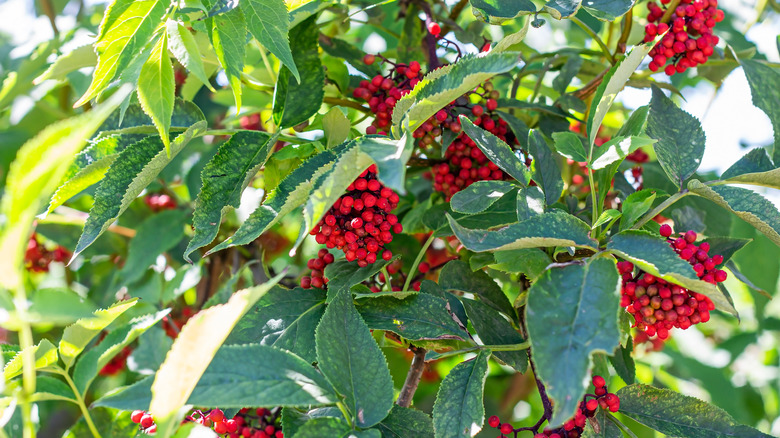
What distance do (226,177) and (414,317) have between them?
37 centimetres

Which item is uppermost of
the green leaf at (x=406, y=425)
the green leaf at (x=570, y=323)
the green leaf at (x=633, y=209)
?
the green leaf at (x=570, y=323)

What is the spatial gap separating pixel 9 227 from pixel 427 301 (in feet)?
2.19

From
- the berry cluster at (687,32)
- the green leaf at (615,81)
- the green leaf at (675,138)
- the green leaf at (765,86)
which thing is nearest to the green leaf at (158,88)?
the green leaf at (615,81)

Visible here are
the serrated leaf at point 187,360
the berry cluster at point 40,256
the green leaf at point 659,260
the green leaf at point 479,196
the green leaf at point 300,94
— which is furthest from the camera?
the berry cluster at point 40,256

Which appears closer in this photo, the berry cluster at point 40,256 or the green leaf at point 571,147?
the green leaf at point 571,147

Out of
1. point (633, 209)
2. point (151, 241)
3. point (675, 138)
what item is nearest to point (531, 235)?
point (633, 209)

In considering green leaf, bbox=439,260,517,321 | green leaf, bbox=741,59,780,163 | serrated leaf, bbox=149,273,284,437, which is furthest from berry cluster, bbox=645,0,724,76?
serrated leaf, bbox=149,273,284,437

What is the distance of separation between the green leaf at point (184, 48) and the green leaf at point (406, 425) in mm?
526

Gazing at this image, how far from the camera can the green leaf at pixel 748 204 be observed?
897 millimetres

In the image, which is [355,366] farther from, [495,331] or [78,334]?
[78,334]

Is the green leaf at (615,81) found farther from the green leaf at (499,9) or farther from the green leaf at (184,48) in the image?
the green leaf at (184,48)

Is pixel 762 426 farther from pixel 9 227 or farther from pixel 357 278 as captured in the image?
pixel 9 227

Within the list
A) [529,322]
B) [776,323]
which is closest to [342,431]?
[529,322]

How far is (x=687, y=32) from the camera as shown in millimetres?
1287
